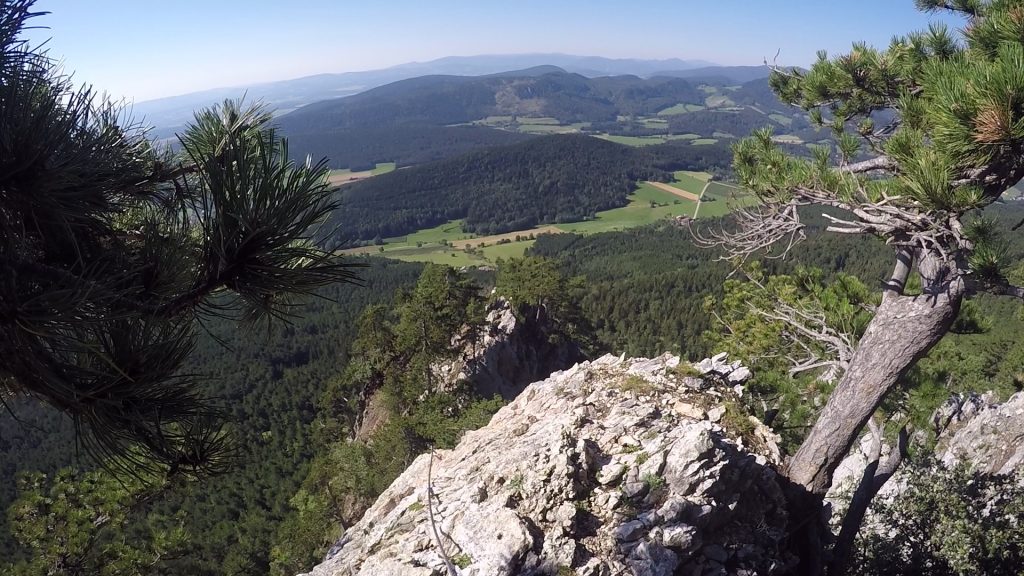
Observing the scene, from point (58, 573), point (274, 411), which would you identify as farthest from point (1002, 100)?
point (274, 411)

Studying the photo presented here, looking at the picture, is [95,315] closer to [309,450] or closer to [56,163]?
[56,163]

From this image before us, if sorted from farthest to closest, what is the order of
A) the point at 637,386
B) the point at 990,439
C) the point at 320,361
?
the point at 320,361, the point at 990,439, the point at 637,386

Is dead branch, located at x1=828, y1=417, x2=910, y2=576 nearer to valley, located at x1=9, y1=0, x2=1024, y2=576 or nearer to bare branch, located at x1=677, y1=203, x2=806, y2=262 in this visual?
valley, located at x1=9, y1=0, x2=1024, y2=576

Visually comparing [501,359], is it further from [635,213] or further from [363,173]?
[363,173]

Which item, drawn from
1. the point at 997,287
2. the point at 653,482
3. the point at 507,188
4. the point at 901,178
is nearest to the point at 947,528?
the point at 997,287

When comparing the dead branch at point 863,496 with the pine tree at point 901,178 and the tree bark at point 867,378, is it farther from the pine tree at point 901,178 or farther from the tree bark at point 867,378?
the tree bark at point 867,378
